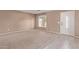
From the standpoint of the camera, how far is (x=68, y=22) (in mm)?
1961

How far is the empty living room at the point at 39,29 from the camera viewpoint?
1914mm

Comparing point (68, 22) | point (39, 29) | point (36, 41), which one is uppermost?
point (68, 22)

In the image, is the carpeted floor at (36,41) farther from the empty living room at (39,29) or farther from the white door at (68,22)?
the white door at (68,22)

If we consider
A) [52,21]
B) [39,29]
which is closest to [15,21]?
[39,29]

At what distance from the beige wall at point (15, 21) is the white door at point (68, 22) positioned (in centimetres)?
56

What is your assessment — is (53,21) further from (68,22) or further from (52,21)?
(68,22)

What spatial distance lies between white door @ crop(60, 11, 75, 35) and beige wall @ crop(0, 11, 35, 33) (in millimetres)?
563

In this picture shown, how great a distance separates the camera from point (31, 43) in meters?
1.96

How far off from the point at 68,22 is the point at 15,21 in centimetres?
97

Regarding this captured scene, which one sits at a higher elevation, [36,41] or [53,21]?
[53,21]
